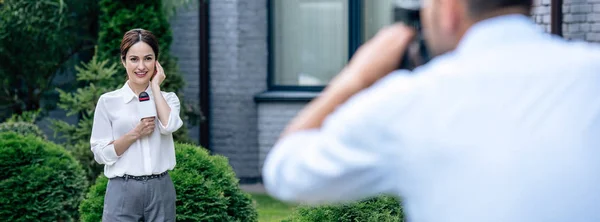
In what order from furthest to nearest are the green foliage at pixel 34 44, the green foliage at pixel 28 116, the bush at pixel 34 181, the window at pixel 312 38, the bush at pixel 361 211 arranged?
the window at pixel 312 38 → the green foliage at pixel 34 44 → the green foliage at pixel 28 116 → the bush at pixel 34 181 → the bush at pixel 361 211

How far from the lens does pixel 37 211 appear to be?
296 inches

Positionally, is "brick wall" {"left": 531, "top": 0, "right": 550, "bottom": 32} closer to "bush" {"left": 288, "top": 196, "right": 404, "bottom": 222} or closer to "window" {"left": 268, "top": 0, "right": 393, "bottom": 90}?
"window" {"left": 268, "top": 0, "right": 393, "bottom": 90}

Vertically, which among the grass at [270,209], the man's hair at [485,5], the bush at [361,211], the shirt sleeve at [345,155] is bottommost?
the grass at [270,209]

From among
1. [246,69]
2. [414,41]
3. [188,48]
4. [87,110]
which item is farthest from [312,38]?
[414,41]

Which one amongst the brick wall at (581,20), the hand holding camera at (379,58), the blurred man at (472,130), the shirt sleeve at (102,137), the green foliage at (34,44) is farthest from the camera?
the green foliage at (34,44)

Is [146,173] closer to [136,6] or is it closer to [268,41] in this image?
[136,6]

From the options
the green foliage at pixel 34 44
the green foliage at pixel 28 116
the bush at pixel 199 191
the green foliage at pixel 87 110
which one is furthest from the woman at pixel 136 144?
the green foliage at pixel 28 116

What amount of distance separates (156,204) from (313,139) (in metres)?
3.64

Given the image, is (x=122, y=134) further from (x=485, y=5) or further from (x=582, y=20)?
(x=582, y=20)

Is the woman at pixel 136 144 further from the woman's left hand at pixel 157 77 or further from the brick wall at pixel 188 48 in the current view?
the brick wall at pixel 188 48

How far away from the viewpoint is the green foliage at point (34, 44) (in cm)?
1132

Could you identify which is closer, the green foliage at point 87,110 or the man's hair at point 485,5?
the man's hair at point 485,5

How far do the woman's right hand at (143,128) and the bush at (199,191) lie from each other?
1.13 meters

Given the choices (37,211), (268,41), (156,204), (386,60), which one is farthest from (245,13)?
(386,60)
